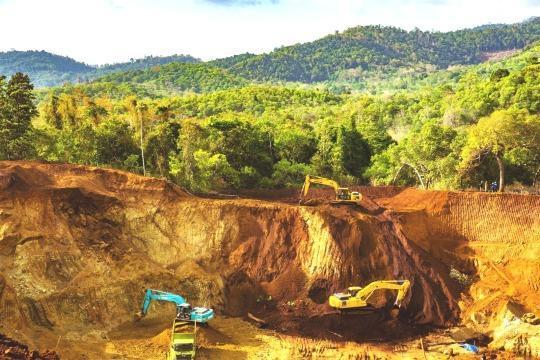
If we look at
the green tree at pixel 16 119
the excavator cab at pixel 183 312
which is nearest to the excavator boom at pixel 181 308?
the excavator cab at pixel 183 312

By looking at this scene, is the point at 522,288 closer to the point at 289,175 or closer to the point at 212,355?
the point at 212,355

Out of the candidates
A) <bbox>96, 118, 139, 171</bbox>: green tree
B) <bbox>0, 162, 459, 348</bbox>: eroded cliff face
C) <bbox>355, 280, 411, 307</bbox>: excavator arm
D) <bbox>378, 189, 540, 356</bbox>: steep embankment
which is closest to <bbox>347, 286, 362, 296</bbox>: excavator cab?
<bbox>355, 280, 411, 307</bbox>: excavator arm

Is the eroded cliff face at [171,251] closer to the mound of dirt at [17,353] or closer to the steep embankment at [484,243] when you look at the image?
the steep embankment at [484,243]

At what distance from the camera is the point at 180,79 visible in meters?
140

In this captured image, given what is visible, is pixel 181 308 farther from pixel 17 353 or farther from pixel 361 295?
pixel 361 295

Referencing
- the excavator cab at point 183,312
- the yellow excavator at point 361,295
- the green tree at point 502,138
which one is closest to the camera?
the excavator cab at point 183,312

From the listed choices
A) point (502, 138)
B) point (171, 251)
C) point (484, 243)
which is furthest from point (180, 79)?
point (484, 243)

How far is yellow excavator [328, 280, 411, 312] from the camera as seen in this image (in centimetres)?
2644

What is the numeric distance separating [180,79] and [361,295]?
120 m

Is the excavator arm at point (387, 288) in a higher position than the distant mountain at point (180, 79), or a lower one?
lower

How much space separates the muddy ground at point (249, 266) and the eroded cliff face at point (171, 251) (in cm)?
6

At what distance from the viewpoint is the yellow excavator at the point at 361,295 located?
26.4 meters

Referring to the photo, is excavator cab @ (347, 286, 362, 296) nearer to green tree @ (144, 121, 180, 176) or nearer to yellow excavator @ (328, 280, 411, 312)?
yellow excavator @ (328, 280, 411, 312)

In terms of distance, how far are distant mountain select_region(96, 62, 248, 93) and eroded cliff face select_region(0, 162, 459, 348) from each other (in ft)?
332
